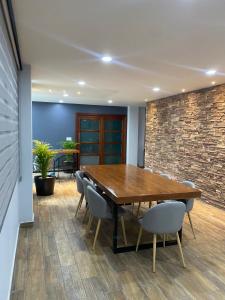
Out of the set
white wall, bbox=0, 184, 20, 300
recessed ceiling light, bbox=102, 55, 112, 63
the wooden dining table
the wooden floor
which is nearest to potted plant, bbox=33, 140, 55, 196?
the wooden floor

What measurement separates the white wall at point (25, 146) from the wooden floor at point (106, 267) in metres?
0.31

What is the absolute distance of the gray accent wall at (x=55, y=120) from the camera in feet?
25.7

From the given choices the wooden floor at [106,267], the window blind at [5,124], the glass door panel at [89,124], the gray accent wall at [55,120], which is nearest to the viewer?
the window blind at [5,124]

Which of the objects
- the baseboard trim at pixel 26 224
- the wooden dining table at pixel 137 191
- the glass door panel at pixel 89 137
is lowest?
the baseboard trim at pixel 26 224

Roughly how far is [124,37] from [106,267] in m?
2.36

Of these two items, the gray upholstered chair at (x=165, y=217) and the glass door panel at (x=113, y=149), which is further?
the glass door panel at (x=113, y=149)

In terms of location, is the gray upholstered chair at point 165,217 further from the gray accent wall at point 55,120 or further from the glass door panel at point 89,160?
the glass door panel at point 89,160

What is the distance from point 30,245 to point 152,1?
2.88 metres

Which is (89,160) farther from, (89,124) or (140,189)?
(140,189)

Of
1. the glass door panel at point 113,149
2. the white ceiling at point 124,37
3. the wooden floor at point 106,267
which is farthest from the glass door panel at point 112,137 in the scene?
the wooden floor at point 106,267

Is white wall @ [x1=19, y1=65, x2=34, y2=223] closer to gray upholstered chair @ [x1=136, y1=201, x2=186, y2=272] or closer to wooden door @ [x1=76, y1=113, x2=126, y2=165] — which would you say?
gray upholstered chair @ [x1=136, y1=201, x2=186, y2=272]

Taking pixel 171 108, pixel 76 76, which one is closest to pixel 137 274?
pixel 76 76

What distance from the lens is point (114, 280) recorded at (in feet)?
7.43

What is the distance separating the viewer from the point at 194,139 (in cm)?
506
